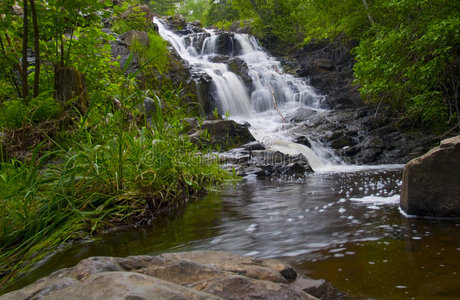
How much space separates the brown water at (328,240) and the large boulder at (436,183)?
0.17m

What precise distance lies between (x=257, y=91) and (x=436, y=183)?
1382cm

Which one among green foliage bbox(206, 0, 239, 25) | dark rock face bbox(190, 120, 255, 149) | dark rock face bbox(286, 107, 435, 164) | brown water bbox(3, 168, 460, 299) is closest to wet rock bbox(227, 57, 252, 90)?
dark rock face bbox(286, 107, 435, 164)

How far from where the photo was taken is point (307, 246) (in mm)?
2447

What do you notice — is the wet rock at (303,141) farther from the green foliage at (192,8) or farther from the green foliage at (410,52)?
the green foliage at (192,8)

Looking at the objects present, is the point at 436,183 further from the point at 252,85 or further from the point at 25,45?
the point at 252,85

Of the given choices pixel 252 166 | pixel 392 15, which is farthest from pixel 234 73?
pixel 252 166

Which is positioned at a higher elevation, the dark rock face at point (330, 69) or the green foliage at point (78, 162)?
the dark rock face at point (330, 69)

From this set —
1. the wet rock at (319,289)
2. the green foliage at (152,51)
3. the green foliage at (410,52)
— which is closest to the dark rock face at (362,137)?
the green foliage at (410,52)

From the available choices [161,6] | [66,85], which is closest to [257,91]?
[66,85]

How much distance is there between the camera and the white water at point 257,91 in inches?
524

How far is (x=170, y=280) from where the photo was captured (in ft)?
4.13

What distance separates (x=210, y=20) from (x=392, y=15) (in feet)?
73.7

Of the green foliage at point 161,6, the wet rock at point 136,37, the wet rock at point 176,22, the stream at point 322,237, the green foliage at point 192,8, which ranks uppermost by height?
the green foliage at point 192,8

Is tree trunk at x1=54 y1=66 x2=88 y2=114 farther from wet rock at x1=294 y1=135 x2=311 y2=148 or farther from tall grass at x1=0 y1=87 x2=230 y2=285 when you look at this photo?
wet rock at x1=294 y1=135 x2=311 y2=148
